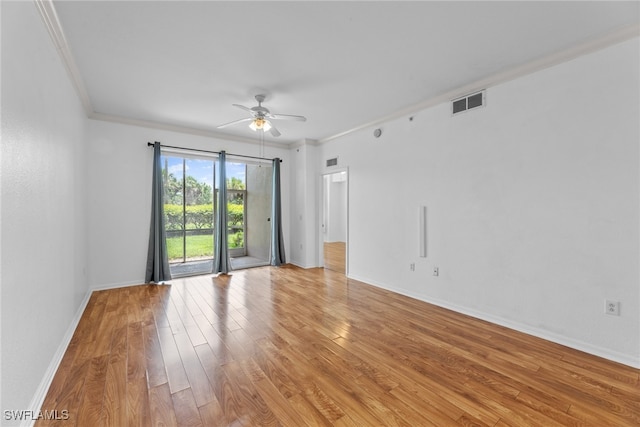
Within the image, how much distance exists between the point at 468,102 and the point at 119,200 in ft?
17.4

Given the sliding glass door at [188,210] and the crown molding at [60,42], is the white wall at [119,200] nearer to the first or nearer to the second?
the sliding glass door at [188,210]

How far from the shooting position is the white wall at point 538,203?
2381 millimetres

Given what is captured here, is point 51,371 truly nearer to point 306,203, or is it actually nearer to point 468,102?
point 306,203

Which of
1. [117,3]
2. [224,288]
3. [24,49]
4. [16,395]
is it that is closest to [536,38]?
[117,3]

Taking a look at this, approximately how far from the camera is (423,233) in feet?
12.8

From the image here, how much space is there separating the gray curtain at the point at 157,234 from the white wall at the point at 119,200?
113mm

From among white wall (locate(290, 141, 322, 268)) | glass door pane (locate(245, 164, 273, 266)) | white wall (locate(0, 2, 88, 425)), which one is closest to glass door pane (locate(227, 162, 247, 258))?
glass door pane (locate(245, 164, 273, 266))

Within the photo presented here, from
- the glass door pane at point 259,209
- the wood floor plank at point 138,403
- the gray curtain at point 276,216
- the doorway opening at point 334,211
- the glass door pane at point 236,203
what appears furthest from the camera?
the doorway opening at point 334,211

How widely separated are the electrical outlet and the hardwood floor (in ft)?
1.37

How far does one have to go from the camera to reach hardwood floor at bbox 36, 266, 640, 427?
1751 mm

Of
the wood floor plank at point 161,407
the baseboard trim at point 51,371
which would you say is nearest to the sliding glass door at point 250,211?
the baseboard trim at point 51,371

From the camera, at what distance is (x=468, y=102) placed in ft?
11.1

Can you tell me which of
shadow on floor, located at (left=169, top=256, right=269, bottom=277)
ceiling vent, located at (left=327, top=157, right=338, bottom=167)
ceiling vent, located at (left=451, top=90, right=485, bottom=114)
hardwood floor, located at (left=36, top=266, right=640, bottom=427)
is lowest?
hardwood floor, located at (left=36, top=266, right=640, bottom=427)

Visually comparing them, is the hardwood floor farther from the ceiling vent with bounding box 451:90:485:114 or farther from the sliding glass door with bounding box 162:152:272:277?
the ceiling vent with bounding box 451:90:485:114
